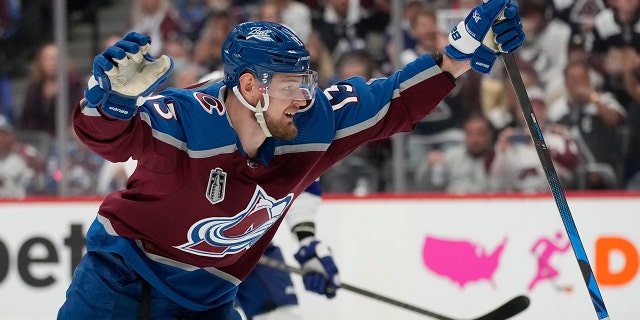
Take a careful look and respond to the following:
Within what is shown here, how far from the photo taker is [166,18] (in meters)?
5.90

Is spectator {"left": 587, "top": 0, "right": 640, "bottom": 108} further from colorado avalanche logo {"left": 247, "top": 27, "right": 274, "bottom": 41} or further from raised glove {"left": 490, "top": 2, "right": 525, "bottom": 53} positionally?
colorado avalanche logo {"left": 247, "top": 27, "right": 274, "bottom": 41}

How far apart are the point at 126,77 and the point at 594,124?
3.20 meters

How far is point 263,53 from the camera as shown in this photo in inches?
105

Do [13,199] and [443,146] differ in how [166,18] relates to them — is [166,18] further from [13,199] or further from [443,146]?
[443,146]

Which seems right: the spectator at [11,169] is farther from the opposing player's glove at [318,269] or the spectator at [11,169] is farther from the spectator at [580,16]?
the spectator at [580,16]

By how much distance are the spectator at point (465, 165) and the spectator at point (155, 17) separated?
1.62 m

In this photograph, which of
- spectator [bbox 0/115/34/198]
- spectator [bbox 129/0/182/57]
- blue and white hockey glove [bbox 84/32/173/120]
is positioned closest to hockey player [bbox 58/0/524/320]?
blue and white hockey glove [bbox 84/32/173/120]

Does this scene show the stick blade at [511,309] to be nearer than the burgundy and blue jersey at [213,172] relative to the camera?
No

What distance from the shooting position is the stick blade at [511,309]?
405cm

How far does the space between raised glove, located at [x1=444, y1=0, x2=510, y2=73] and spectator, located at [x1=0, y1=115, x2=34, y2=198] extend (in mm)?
3369

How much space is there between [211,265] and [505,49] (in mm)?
960

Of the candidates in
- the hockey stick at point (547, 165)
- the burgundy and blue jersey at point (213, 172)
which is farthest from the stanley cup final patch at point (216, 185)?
the hockey stick at point (547, 165)

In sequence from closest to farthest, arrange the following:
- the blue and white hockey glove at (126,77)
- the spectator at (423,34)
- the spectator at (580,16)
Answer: the blue and white hockey glove at (126,77), the spectator at (580,16), the spectator at (423,34)

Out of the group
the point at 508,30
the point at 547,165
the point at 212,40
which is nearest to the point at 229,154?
the point at 508,30
